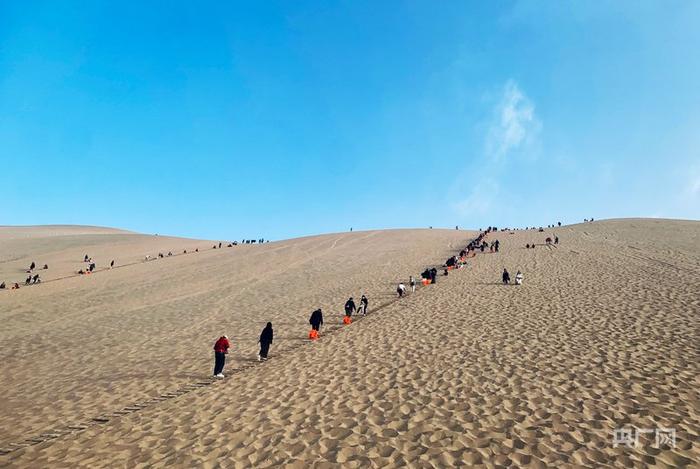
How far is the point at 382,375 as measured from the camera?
11.5 meters

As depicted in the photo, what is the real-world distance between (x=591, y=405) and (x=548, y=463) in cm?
278

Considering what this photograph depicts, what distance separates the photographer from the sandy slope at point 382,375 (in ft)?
25.6

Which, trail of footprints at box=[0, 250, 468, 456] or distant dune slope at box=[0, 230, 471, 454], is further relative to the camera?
distant dune slope at box=[0, 230, 471, 454]

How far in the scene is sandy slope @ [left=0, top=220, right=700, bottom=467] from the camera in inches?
308

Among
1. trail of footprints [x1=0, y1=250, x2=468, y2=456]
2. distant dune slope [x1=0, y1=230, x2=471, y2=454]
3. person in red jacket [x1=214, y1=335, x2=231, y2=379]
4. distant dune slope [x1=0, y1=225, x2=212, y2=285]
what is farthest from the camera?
distant dune slope [x1=0, y1=225, x2=212, y2=285]

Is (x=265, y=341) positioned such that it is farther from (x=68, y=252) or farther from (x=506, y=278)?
(x=68, y=252)

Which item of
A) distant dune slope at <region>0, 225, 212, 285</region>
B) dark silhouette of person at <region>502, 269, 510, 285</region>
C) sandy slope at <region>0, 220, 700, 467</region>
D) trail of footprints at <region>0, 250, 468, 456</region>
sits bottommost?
trail of footprints at <region>0, 250, 468, 456</region>

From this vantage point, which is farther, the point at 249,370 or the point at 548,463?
the point at 249,370

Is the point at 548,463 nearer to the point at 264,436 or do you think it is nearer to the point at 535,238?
the point at 264,436

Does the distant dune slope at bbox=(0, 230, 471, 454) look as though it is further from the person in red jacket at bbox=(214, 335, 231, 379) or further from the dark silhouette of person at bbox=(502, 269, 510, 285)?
the dark silhouette of person at bbox=(502, 269, 510, 285)

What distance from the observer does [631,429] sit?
25.5ft

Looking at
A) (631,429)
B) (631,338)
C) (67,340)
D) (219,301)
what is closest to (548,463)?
(631,429)

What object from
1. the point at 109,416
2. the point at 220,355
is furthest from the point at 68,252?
the point at 109,416

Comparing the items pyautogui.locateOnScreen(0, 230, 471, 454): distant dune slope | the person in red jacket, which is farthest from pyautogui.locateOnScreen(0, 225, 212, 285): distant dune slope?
the person in red jacket
